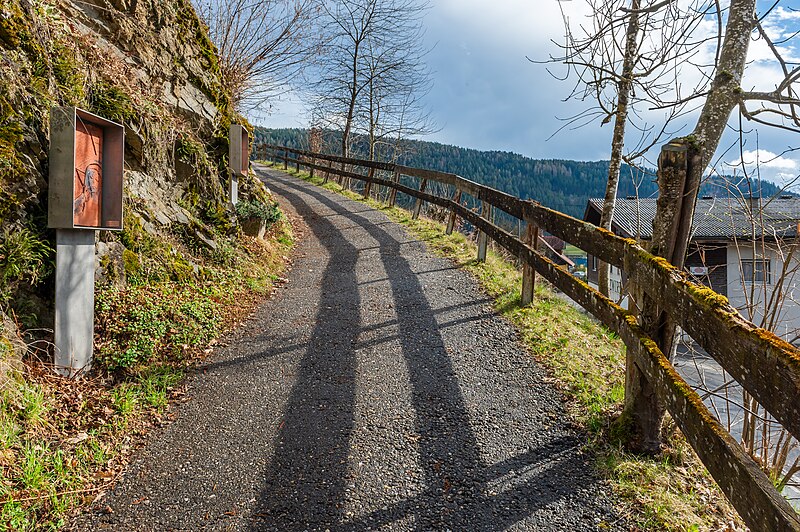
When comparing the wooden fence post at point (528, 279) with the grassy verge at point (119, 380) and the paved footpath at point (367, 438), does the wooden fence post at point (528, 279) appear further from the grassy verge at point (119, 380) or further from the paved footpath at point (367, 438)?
the grassy verge at point (119, 380)

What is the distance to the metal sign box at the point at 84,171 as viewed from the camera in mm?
3994

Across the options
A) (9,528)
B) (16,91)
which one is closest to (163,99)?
(16,91)

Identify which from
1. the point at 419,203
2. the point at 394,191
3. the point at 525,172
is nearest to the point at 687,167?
the point at 419,203

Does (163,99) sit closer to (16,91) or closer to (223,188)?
(223,188)

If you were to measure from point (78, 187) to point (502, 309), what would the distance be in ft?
14.9

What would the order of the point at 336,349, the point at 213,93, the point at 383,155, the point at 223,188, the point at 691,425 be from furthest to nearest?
the point at 383,155
the point at 213,93
the point at 223,188
the point at 336,349
the point at 691,425

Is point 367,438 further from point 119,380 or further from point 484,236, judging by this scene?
point 484,236

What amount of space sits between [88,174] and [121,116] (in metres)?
1.79

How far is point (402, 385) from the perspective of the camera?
415cm

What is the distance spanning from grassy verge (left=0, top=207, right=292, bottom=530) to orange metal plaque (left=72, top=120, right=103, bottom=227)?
33.7 inches

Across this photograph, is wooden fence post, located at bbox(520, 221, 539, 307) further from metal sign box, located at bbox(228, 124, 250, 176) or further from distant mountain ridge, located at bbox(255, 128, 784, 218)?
distant mountain ridge, located at bbox(255, 128, 784, 218)

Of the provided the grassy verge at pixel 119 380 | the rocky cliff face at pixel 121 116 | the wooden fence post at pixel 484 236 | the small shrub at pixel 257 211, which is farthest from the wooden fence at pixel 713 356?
the small shrub at pixel 257 211

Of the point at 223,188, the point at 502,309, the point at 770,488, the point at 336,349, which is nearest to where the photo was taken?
the point at 770,488

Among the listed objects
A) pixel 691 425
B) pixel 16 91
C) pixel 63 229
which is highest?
pixel 16 91
